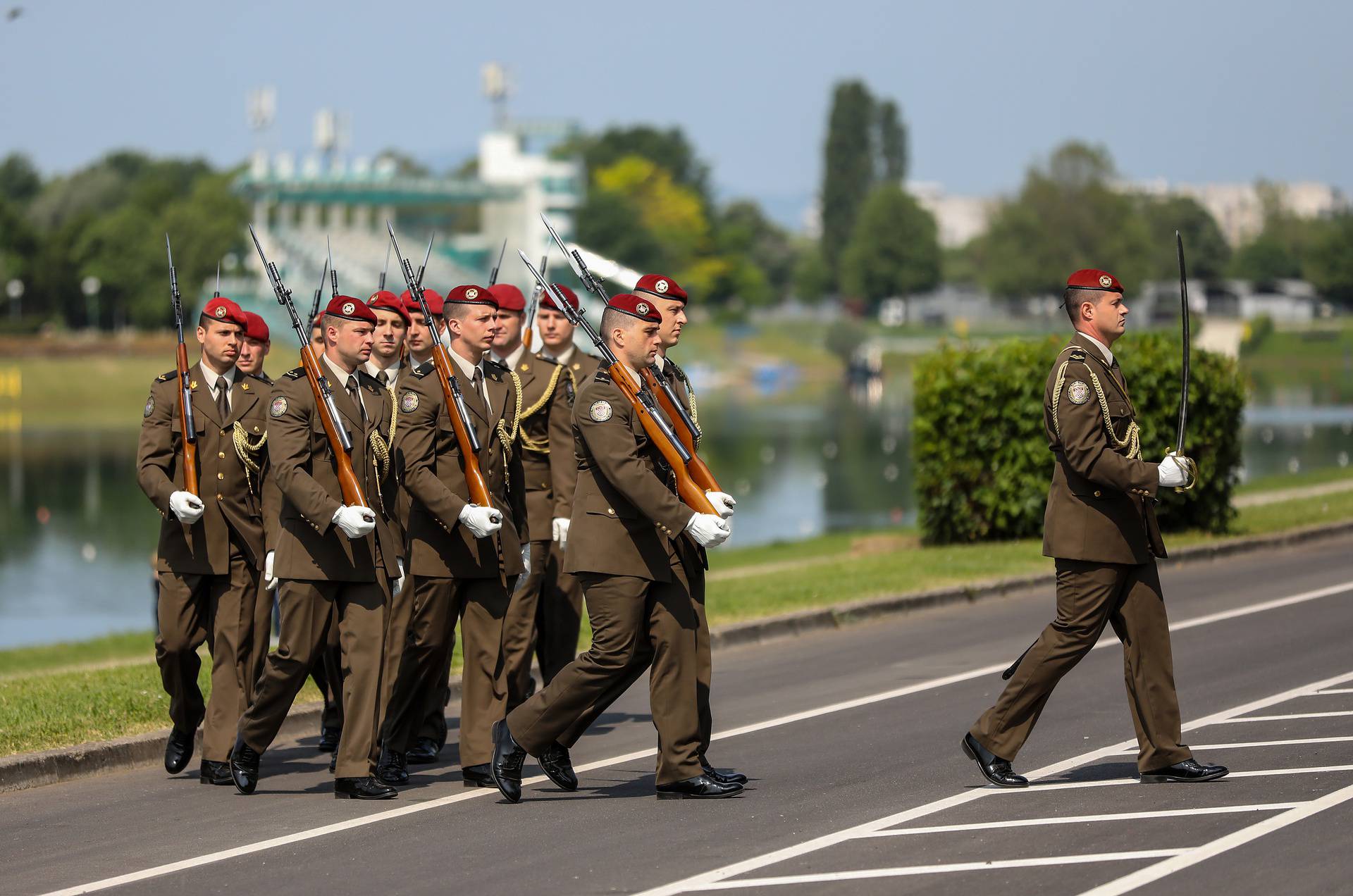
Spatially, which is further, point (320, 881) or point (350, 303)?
point (350, 303)

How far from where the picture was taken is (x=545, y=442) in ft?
35.4

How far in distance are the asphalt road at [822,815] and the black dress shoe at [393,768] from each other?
0.45ft

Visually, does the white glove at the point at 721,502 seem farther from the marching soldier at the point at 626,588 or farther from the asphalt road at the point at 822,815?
the asphalt road at the point at 822,815

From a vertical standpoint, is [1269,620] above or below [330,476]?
below

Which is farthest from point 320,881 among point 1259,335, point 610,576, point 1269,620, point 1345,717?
point 1259,335

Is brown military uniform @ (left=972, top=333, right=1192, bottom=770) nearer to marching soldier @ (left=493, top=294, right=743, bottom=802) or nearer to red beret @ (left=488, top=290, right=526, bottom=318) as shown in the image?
marching soldier @ (left=493, top=294, right=743, bottom=802)

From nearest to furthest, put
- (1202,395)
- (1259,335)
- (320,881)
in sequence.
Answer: (320,881) → (1202,395) → (1259,335)

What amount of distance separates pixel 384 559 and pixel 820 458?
43027 mm

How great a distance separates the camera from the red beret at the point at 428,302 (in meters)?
10.4

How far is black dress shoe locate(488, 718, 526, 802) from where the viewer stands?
8.77m

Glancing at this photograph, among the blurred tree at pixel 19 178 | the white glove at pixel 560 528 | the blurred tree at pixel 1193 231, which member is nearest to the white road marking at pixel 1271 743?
the white glove at pixel 560 528

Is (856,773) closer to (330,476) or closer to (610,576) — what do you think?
(610,576)

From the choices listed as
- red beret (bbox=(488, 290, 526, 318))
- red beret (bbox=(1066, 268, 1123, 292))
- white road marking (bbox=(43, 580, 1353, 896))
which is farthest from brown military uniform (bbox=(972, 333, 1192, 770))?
red beret (bbox=(488, 290, 526, 318))

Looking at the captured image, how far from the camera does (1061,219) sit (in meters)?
142
